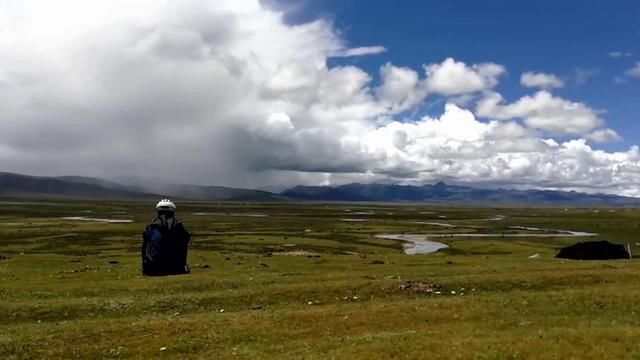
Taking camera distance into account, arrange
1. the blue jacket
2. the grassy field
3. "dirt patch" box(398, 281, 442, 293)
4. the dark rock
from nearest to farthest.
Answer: the grassy field → "dirt patch" box(398, 281, 442, 293) → the blue jacket → the dark rock

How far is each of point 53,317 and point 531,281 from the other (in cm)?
2806

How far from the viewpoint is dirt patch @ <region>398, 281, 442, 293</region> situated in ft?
122

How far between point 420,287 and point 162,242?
20877 mm

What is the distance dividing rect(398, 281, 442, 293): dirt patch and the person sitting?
1874cm

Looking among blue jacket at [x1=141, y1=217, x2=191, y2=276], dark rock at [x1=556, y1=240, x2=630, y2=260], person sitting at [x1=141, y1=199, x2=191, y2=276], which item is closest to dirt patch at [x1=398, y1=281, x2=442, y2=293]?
blue jacket at [x1=141, y1=217, x2=191, y2=276]

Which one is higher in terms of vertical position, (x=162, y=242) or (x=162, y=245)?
(x=162, y=242)

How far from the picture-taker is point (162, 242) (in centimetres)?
4778

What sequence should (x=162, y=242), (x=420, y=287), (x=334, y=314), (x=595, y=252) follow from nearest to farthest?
(x=334, y=314) < (x=420, y=287) < (x=162, y=242) < (x=595, y=252)

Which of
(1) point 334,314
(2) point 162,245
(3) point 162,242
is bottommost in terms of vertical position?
(1) point 334,314

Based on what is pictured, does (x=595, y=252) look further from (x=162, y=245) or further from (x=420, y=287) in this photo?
(x=162, y=245)

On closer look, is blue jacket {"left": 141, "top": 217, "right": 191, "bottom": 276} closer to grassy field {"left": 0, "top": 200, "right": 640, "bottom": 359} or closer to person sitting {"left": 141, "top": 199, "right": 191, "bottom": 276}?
person sitting {"left": 141, "top": 199, "right": 191, "bottom": 276}

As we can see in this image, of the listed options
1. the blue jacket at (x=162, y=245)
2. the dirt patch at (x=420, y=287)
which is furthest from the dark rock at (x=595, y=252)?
the blue jacket at (x=162, y=245)

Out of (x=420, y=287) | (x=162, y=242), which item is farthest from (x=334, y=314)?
(x=162, y=242)

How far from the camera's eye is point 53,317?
32750 mm
